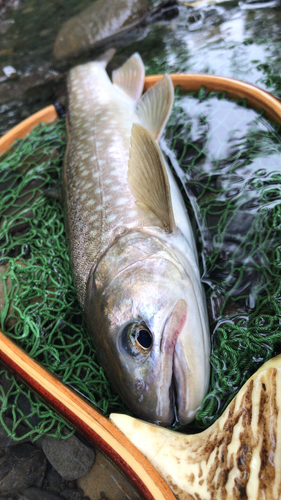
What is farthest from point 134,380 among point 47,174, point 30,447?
point 47,174

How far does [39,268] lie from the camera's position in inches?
104

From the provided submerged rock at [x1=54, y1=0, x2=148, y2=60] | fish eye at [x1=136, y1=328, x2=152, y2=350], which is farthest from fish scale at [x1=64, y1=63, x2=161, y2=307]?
submerged rock at [x1=54, y1=0, x2=148, y2=60]

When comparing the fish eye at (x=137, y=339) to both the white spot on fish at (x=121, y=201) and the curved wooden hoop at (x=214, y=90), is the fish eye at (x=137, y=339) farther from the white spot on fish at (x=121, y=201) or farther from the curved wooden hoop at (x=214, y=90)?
the curved wooden hoop at (x=214, y=90)

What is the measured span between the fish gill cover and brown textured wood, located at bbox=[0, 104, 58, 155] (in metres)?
0.20

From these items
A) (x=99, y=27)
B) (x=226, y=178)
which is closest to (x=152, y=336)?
(x=226, y=178)

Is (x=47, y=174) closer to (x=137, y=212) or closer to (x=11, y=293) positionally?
(x=11, y=293)

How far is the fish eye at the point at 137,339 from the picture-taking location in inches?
66.0

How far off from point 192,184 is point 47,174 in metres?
1.49

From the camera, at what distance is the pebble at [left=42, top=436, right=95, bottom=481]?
2.09 m

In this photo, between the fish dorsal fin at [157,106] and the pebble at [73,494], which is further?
the fish dorsal fin at [157,106]

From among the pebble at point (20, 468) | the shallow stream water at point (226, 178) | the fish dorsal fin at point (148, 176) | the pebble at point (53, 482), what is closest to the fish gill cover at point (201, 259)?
the shallow stream water at point (226, 178)

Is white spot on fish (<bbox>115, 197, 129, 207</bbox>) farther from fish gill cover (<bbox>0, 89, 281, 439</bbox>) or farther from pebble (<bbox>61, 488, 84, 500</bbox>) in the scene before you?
pebble (<bbox>61, 488, 84, 500</bbox>)

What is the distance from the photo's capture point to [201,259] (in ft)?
8.02

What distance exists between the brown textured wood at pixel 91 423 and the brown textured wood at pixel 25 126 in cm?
232
